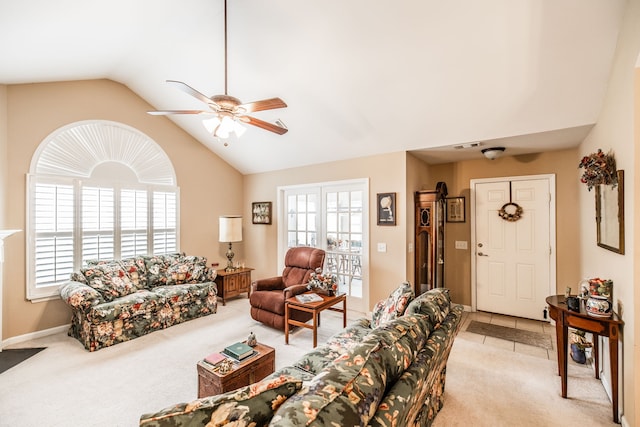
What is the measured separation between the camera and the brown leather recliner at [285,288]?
3.62 m

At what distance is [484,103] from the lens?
2.97m

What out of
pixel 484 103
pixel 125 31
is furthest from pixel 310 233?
pixel 125 31

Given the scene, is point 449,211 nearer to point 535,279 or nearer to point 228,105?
point 535,279

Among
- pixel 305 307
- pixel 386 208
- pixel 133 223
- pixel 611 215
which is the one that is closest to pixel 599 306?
pixel 611 215

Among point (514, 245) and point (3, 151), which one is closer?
point (3, 151)

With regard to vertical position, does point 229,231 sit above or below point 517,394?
above

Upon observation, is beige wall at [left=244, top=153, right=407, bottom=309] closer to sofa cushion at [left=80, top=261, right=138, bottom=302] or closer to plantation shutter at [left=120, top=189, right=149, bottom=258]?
plantation shutter at [left=120, top=189, right=149, bottom=258]

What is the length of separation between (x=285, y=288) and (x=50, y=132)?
3646 millimetres

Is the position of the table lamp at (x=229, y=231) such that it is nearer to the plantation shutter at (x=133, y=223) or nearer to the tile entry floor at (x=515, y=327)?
Result: the plantation shutter at (x=133, y=223)

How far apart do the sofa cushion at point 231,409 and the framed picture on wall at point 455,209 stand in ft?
14.2

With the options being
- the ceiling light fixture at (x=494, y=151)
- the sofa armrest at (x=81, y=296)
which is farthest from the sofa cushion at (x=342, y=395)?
the ceiling light fixture at (x=494, y=151)

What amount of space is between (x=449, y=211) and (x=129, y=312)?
4718mm

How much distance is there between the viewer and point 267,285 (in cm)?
412

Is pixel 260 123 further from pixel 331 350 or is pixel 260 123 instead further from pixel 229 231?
pixel 229 231
